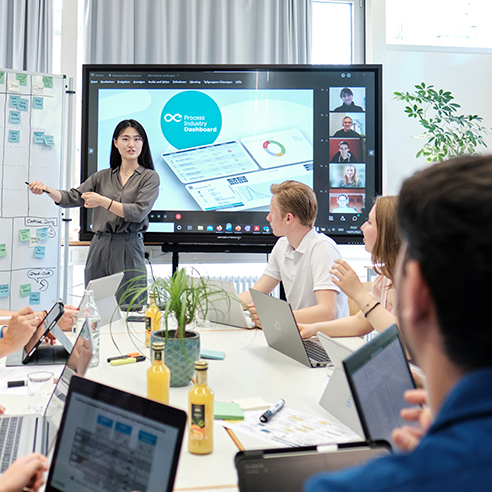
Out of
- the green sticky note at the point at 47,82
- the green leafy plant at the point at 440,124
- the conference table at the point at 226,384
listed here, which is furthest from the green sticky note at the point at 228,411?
the green leafy plant at the point at 440,124

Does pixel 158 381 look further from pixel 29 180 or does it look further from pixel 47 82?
pixel 47 82

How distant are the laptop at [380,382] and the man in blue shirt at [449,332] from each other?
35cm

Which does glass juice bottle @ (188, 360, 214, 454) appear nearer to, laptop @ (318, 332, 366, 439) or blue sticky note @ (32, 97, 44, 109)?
laptop @ (318, 332, 366, 439)

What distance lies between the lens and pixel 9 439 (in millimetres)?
1028

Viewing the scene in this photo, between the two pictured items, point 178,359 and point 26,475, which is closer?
point 26,475

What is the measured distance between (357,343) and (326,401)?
0.58m

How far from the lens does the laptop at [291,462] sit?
70cm

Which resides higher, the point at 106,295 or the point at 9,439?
the point at 106,295

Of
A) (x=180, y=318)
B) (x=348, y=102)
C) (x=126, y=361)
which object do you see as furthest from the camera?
(x=348, y=102)

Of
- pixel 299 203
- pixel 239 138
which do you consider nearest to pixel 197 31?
pixel 239 138

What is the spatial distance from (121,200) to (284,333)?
2.15m

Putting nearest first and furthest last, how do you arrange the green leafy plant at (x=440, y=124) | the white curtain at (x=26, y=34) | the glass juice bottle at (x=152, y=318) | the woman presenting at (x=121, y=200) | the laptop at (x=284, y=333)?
1. the laptop at (x=284, y=333)
2. the glass juice bottle at (x=152, y=318)
3. the woman presenting at (x=121, y=200)
4. the white curtain at (x=26, y=34)
5. the green leafy plant at (x=440, y=124)

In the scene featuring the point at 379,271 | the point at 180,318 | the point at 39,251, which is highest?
the point at 39,251

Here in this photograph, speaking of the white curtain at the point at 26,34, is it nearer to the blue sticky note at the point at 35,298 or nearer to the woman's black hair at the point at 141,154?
the woman's black hair at the point at 141,154
